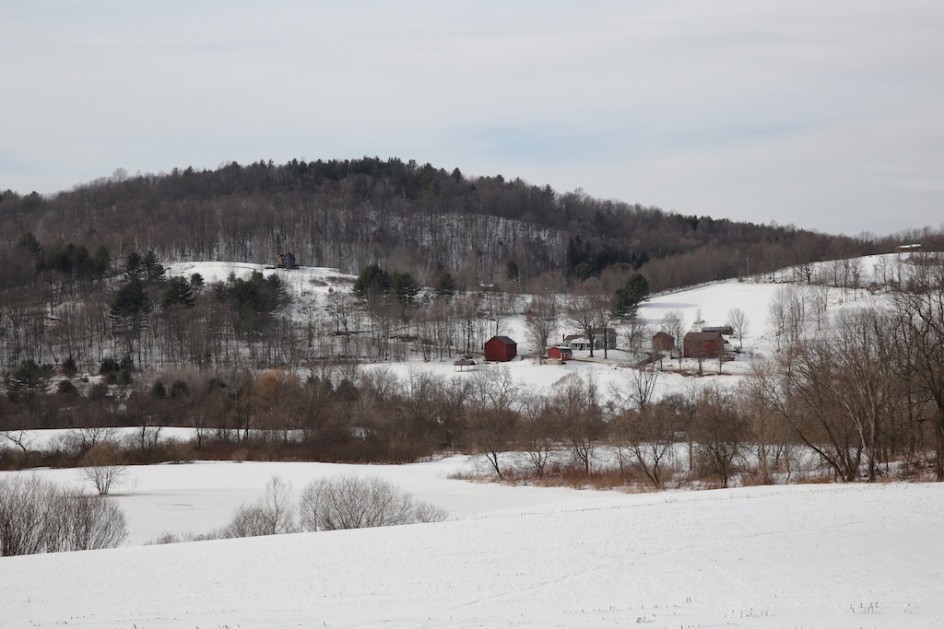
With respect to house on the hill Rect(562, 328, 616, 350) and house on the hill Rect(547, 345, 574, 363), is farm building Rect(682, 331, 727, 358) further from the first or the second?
house on the hill Rect(547, 345, 574, 363)

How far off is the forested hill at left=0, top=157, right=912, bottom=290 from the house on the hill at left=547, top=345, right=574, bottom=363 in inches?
1613

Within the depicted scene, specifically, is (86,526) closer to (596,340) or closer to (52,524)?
(52,524)

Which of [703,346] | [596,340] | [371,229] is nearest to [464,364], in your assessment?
[596,340]

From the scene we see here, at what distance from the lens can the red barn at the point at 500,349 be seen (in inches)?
3433

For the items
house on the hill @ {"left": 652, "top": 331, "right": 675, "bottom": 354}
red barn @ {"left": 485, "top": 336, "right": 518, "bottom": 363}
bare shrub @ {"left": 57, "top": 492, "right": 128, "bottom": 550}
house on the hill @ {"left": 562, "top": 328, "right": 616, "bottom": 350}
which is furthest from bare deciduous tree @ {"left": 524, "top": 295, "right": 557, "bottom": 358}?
bare shrub @ {"left": 57, "top": 492, "right": 128, "bottom": 550}

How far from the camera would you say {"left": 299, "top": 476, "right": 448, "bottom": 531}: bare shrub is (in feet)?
→ 104

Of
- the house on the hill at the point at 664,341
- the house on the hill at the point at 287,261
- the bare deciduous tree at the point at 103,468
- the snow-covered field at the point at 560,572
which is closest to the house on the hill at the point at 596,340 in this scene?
the house on the hill at the point at 664,341

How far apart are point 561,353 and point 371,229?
85.0 metres

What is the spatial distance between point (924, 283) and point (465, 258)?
4628 inches

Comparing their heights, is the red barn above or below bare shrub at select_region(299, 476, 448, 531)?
above

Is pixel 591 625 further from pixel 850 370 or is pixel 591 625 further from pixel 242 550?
pixel 850 370

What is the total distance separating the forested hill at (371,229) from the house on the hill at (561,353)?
4096 centimetres

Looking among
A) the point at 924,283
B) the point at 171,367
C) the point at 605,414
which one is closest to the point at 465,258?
the point at 171,367

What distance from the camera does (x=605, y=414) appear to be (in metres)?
60.7
